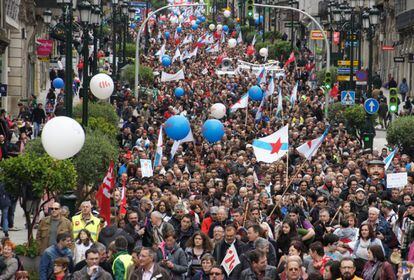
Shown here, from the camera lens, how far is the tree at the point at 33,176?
20672mm

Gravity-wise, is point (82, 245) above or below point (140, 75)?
below

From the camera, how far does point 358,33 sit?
51906 mm

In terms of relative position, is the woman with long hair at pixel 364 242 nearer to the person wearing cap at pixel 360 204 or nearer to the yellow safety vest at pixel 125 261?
the yellow safety vest at pixel 125 261

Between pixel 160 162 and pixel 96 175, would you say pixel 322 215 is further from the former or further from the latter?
pixel 160 162

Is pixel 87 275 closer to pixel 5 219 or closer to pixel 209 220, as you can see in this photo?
pixel 209 220

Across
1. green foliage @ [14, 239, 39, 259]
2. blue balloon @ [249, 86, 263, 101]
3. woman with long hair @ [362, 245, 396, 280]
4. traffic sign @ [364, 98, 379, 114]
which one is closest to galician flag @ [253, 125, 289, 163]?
green foliage @ [14, 239, 39, 259]

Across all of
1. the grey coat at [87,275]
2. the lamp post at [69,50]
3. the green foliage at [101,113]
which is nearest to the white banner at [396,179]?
the lamp post at [69,50]

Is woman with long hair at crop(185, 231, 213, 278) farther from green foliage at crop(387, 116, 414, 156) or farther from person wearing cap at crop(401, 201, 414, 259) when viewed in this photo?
green foliage at crop(387, 116, 414, 156)

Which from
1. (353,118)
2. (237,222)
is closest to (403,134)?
(353,118)

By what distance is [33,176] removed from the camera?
2072cm

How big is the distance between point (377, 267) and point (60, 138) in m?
6.14

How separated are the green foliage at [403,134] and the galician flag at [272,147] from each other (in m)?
8.89

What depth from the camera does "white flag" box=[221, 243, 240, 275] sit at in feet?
50.8

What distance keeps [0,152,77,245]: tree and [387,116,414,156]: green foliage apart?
49.9 ft
